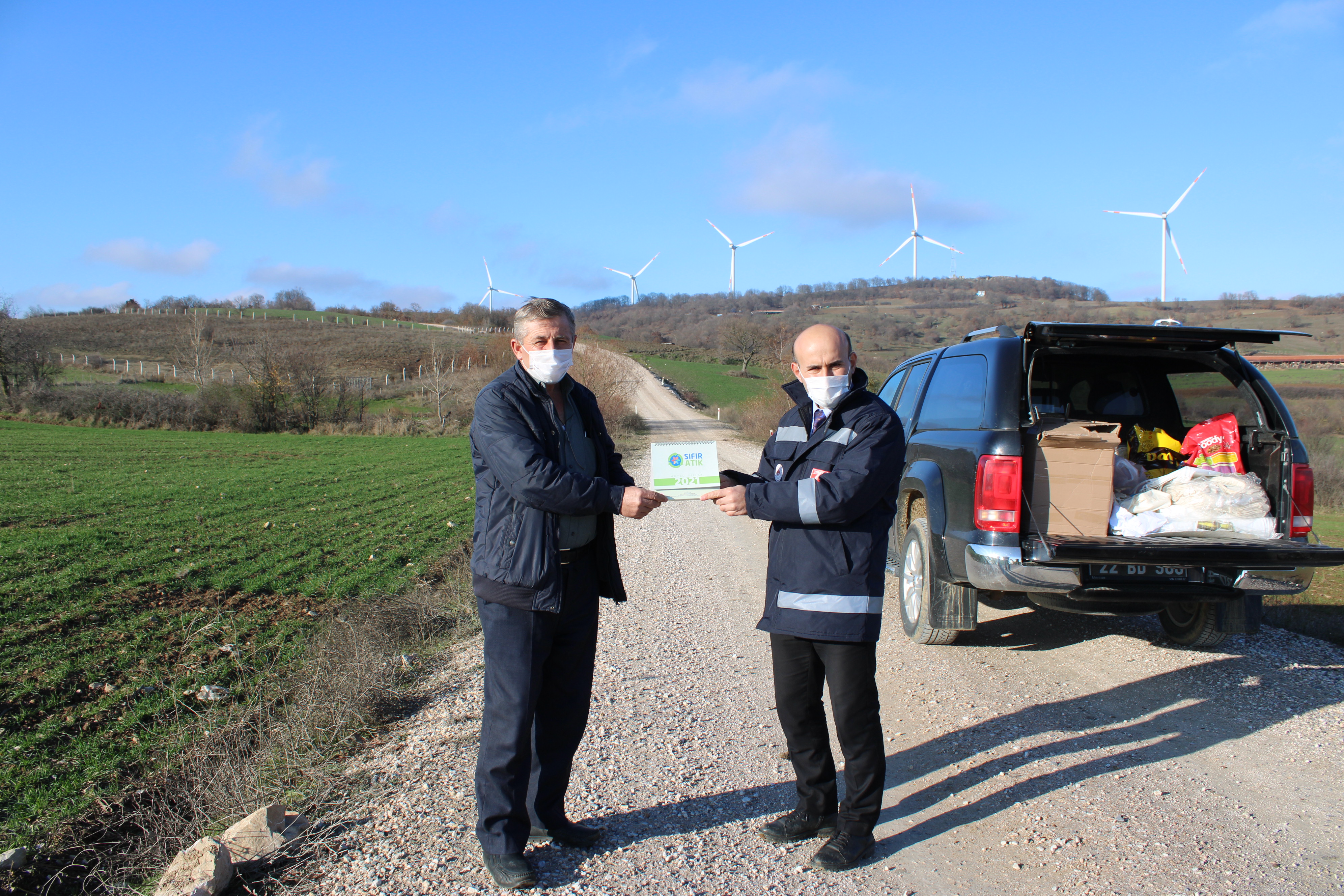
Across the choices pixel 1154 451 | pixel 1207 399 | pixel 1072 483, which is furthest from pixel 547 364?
pixel 1207 399

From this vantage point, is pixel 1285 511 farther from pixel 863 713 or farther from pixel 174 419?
pixel 174 419

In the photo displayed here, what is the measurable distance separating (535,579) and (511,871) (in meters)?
1.06

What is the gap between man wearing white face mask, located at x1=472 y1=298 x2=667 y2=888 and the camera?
285cm

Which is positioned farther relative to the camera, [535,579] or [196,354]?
[196,354]

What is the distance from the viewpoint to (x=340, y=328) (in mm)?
95750

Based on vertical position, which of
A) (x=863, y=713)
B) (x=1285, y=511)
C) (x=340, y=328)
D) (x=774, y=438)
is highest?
(x=340, y=328)

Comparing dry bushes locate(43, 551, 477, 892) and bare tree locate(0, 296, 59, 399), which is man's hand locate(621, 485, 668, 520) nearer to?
dry bushes locate(43, 551, 477, 892)

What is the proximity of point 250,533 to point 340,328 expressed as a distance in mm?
92507

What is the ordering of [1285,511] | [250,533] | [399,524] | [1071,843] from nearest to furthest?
[1071,843] → [1285,511] → [250,533] → [399,524]

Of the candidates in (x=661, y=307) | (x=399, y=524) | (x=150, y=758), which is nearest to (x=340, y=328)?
(x=661, y=307)

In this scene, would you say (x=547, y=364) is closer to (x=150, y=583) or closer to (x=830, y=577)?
(x=830, y=577)

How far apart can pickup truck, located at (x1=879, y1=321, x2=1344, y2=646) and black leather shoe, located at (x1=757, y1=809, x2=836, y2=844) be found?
198 cm

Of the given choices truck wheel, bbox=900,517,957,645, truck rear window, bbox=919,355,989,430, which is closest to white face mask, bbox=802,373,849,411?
truck rear window, bbox=919,355,989,430

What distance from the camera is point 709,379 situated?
A: 7569cm
